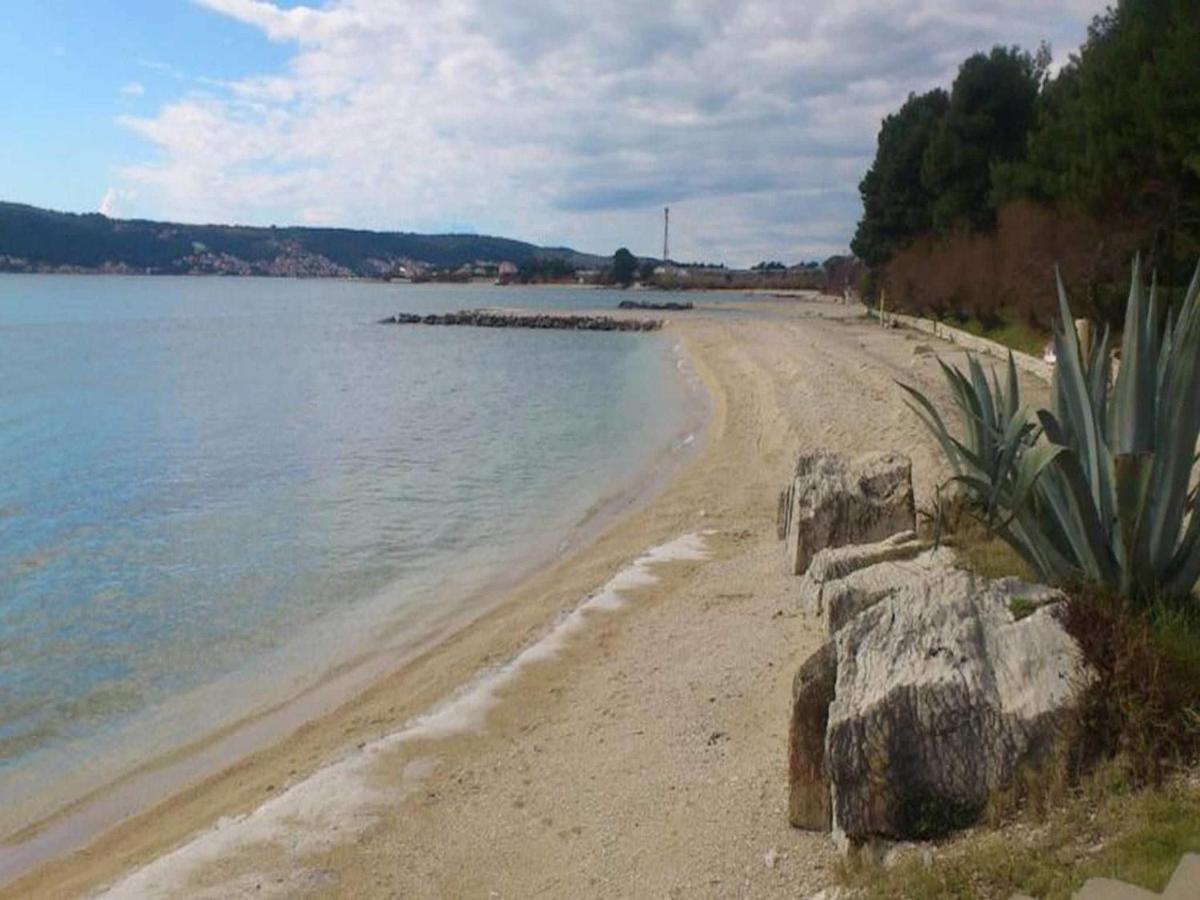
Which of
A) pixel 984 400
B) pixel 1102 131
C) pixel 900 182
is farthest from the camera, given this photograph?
pixel 900 182

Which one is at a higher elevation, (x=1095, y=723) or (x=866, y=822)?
(x=1095, y=723)

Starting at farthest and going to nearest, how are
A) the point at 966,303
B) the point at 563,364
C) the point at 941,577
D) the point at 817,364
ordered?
the point at 563,364
the point at 966,303
the point at 817,364
the point at 941,577

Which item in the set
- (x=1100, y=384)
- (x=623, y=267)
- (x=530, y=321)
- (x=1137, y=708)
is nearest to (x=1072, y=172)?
(x=1100, y=384)

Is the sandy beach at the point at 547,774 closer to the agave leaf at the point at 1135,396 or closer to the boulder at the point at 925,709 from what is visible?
the boulder at the point at 925,709

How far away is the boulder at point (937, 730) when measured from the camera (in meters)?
4.14

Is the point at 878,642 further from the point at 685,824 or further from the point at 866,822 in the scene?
the point at 685,824

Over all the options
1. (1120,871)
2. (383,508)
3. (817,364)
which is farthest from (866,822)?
(817,364)

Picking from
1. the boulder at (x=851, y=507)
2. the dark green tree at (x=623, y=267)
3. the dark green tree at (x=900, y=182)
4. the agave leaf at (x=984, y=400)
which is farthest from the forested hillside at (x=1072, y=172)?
the dark green tree at (x=623, y=267)

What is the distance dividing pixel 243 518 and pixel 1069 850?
13.6m

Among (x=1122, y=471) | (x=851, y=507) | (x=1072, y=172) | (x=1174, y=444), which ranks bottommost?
(x=851, y=507)

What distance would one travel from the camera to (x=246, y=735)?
8172mm

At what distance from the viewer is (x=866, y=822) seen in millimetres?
4219

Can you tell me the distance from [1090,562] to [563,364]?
38923mm

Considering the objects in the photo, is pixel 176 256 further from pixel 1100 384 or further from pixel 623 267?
pixel 1100 384
